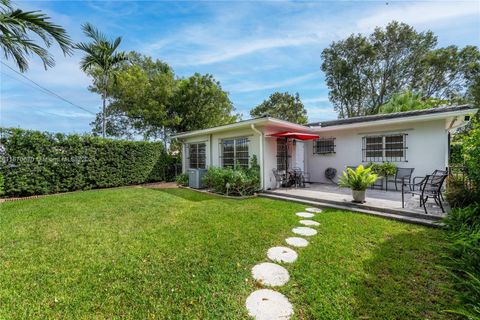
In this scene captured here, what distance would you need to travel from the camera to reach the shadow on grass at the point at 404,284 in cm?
202

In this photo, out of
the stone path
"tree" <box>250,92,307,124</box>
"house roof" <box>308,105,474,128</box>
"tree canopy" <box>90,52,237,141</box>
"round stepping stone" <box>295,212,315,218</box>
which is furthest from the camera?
"tree" <box>250,92,307,124</box>

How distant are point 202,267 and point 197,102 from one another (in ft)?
48.6

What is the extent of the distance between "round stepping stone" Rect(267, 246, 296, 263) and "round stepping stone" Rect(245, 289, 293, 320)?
73cm

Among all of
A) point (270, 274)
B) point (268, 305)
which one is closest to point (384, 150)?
point (270, 274)

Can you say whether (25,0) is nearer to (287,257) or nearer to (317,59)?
(287,257)

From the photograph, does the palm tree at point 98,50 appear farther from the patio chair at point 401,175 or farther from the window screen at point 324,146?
the patio chair at point 401,175

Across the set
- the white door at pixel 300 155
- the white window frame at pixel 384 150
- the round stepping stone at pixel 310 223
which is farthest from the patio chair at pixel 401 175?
the round stepping stone at pixel 310 223

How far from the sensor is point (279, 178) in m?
8.64

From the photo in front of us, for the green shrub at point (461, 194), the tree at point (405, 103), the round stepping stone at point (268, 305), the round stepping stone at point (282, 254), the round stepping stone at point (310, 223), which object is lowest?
the round stepping stone at point (268, 305)

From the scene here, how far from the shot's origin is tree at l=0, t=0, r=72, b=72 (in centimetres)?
405

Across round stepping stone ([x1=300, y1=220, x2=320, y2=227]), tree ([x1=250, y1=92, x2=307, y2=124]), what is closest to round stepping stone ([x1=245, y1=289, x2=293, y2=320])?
round stepping stone ([x1=300, y1=220, x2=320, y2=227])

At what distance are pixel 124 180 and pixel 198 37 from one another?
775 cm

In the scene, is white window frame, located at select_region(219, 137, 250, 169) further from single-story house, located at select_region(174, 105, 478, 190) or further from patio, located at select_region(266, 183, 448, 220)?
patio, located at select_region(266, 183, 448, 220)

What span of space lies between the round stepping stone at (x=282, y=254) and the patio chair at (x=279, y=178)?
17.0 feet
